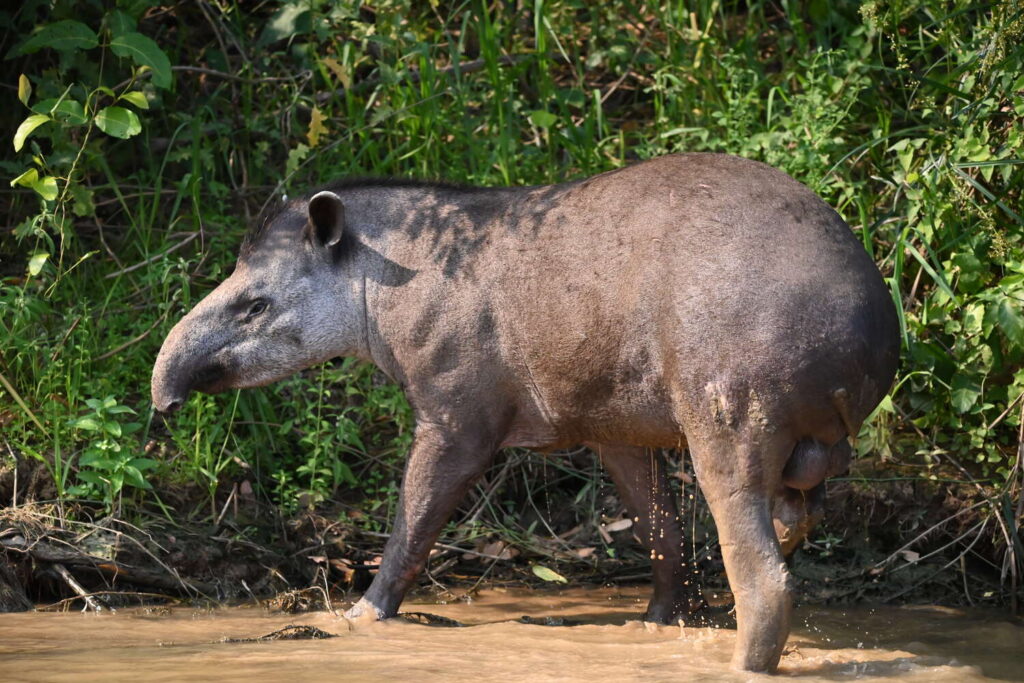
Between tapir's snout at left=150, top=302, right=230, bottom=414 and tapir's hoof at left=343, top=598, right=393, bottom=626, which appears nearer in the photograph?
tapir's hoof at left=343, top=598, right=393, bottom=626

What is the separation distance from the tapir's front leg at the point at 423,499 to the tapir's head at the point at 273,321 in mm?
689

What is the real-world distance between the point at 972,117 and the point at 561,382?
2.77 meters

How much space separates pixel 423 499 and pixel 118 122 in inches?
107

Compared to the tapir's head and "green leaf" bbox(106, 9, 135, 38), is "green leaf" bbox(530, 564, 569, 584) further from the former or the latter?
"green leaf" bbox(106, 9, 135, 38)

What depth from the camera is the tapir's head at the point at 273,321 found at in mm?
5988

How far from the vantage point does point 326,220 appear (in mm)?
5938

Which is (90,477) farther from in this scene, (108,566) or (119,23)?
(119,23)

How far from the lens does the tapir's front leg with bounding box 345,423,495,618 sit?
562 cm

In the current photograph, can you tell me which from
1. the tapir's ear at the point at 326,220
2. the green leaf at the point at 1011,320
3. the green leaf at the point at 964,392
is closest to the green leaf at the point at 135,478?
the tapir's ear at the point at 326,220

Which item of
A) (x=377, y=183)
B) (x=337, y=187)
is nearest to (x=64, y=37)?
(x=337, y=187)

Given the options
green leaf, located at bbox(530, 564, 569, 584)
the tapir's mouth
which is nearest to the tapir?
the tapir's mouth

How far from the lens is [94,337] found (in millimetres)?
7211

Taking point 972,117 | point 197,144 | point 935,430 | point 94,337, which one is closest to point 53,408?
point 94,337

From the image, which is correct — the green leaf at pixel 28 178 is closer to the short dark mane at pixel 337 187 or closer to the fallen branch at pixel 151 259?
the fallen branch at pixel 151 259
